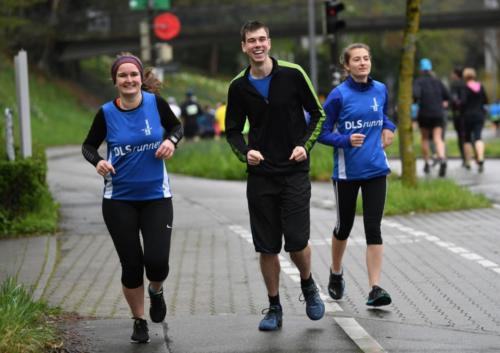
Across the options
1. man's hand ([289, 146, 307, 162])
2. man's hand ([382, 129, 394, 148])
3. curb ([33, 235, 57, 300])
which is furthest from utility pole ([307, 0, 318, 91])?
man's hand ([289, 146, 307, 162])

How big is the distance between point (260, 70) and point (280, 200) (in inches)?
32.4

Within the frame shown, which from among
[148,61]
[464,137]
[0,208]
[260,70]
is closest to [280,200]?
[260,70]

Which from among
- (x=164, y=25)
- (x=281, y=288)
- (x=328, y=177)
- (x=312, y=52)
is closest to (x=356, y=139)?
(x=281, y=288)

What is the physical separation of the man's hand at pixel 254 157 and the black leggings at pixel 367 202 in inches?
51.2

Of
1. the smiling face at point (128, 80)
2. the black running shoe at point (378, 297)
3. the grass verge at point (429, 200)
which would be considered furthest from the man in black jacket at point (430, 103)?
the smiling face at point (128, 80)

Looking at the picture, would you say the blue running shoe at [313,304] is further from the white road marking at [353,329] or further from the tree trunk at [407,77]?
the tree trunk at [407,77]

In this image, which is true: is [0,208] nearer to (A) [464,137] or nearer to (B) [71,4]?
(A) [464,137]

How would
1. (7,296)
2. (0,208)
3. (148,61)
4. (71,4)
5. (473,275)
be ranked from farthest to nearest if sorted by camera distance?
(71,4) < (148,61) < (0,208) < (473,275) < (7,296)

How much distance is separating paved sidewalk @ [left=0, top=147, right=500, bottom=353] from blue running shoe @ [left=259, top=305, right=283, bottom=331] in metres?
0.07

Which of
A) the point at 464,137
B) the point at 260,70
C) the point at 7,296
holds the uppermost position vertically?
the point at 260,70

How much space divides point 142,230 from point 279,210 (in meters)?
0.90

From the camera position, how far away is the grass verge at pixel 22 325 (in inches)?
263

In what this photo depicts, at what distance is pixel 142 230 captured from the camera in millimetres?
7703

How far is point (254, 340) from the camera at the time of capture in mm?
7609
